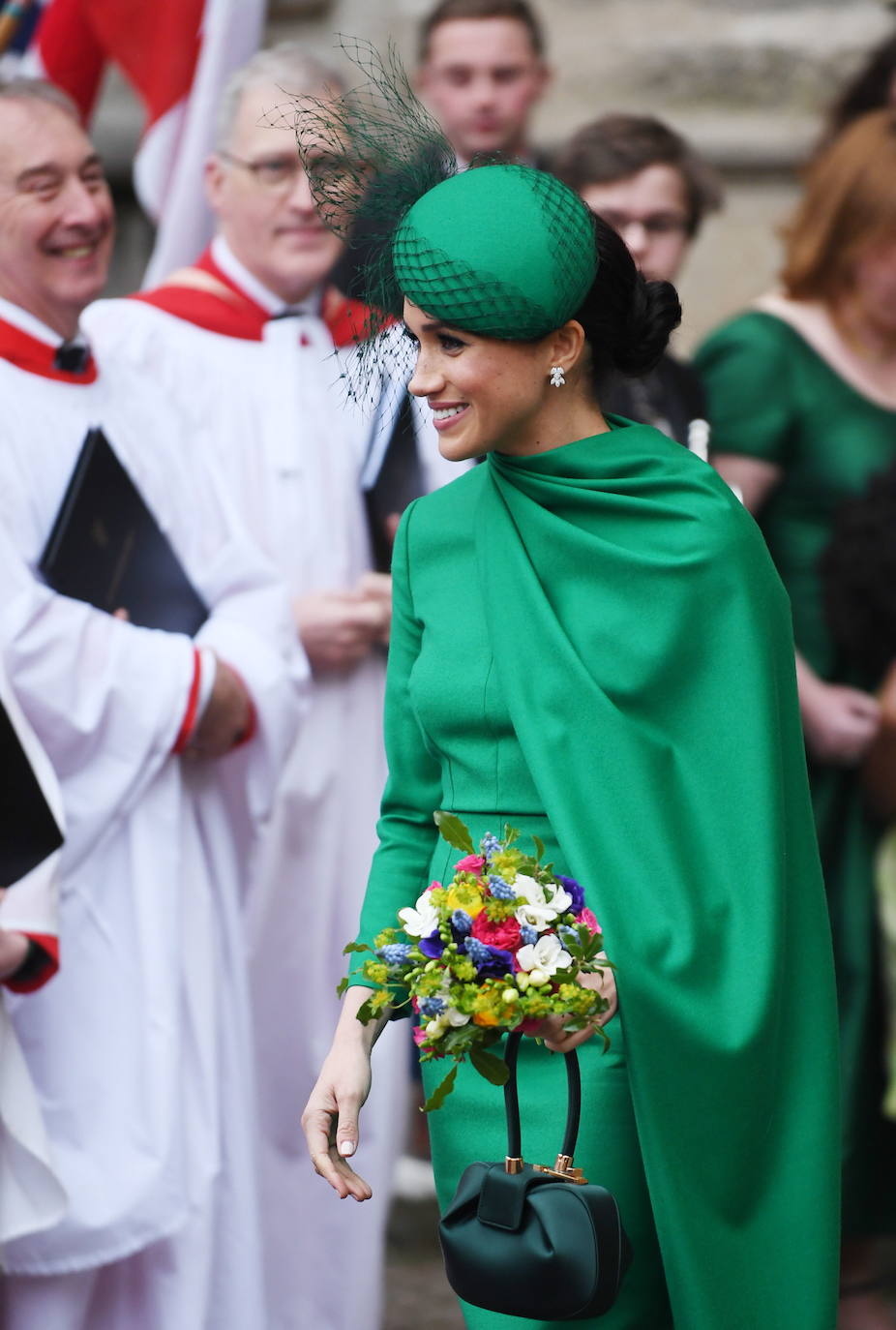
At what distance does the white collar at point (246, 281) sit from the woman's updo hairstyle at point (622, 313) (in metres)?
2.03

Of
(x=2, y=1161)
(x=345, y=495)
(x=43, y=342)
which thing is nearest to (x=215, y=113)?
(x=345, y=495)

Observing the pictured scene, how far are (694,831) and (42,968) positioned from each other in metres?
1.28

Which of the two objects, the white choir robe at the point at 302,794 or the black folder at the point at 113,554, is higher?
the black folder at the point at 113,554

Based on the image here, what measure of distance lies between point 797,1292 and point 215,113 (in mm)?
3586

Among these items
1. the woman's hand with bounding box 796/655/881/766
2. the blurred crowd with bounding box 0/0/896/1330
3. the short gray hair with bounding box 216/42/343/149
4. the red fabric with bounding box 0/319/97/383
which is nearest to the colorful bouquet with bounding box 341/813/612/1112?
the blurred crowd with bounding box 0/0/896/1330

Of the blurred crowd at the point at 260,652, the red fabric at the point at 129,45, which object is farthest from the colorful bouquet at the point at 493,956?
the red fabric at the point at 129,45

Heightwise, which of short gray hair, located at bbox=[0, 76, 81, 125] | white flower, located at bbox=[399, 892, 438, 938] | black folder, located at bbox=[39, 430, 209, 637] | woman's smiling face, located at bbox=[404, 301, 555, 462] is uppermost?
woman's smiling face, located at bbox=[404, 301, 555, 462]

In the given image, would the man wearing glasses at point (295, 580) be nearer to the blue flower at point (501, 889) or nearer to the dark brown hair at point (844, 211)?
the dark brown hair at point (844, 211)

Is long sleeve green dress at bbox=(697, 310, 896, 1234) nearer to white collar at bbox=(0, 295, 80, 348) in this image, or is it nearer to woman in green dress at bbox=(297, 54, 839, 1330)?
white collar at bbox=(0, 295, 80, 348)

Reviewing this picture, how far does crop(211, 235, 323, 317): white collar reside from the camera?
477 centimetres

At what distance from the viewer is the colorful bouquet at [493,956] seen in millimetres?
2355

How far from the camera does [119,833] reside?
3.86m

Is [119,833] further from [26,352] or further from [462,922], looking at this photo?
[462,922]

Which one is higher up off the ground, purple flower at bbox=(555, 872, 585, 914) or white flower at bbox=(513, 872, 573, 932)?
white flower at bbox=(513, 872, 573, 932)
